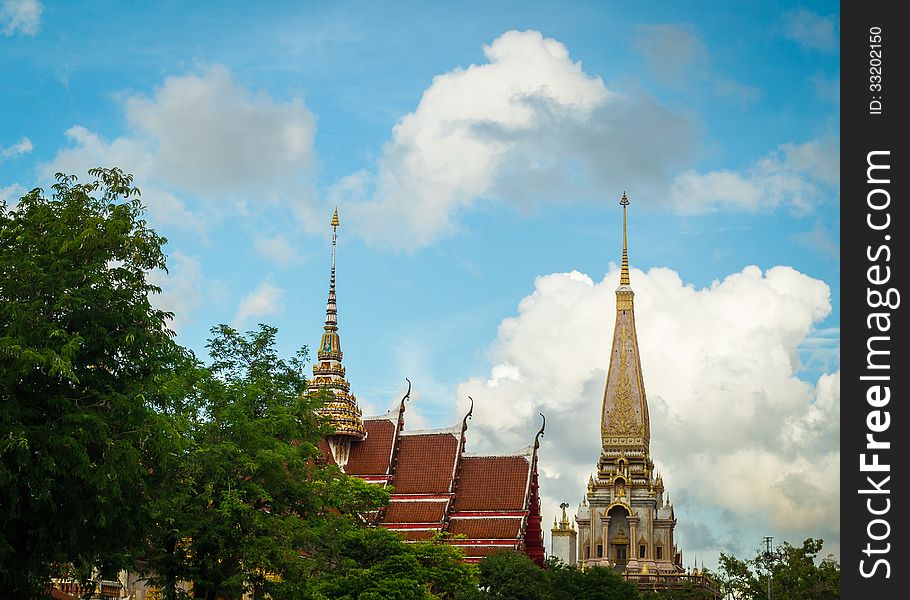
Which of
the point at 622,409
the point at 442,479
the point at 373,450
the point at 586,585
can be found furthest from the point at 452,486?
the point at 622,409

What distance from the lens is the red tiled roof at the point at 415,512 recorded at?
60938 millimetres

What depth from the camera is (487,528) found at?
198 ft

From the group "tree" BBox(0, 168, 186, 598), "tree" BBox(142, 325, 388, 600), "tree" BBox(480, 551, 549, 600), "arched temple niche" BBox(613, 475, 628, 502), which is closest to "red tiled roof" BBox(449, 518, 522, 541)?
"tree" BBox(480, 551, 549, 600)

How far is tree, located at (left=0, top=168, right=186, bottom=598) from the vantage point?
74.2ft

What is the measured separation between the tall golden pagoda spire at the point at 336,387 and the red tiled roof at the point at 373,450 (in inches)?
14.6

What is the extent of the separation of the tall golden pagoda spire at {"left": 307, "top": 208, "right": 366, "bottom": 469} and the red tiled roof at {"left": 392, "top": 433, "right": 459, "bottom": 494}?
2.77m

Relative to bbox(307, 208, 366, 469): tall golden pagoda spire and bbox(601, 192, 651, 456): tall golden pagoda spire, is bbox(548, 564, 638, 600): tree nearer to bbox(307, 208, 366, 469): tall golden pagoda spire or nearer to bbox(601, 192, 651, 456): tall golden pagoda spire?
bbox(307, 208, 366, 469): tall golden pagoda spire

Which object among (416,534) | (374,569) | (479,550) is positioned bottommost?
(374,569)

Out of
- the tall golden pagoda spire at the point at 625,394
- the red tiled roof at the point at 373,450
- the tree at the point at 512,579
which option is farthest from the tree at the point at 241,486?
the tall golden pagoda spire at the point at 625,394

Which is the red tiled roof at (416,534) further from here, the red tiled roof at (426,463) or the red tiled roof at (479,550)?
the red tiled roof at (426,463)

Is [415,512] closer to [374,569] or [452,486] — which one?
[452,486]

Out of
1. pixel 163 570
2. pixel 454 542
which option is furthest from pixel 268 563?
pixel 454 542

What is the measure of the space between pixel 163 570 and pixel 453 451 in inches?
1218

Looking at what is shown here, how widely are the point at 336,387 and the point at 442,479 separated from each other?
377 inches
